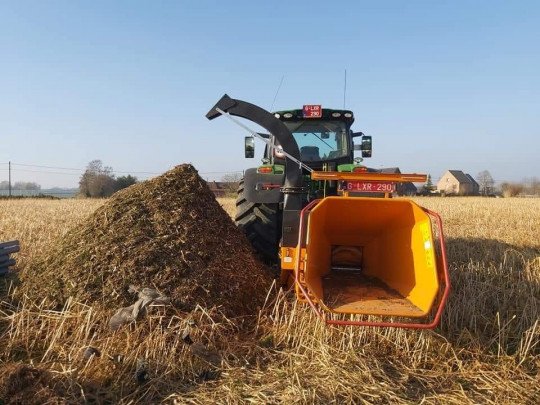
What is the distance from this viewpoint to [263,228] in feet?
14.0

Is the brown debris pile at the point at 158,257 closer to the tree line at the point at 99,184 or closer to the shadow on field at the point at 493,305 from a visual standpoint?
the shadow on field at the point at 493,305

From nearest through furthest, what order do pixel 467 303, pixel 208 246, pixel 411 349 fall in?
pixel 411 349
pixel 467 303
pixel 208 246

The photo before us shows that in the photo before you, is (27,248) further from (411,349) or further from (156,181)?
(411,349)

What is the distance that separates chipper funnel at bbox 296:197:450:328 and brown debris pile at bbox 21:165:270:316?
59 centimetres

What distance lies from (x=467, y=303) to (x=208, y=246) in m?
1.93

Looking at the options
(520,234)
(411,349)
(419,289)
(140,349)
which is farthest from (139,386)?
(520,234)

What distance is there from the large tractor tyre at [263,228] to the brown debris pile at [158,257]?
0.71 ft

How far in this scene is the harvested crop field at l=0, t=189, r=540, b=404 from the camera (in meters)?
2.32

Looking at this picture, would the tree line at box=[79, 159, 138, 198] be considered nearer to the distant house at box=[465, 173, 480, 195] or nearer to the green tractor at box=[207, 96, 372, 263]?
the green tractor at box=[207, 96, 372, 263]

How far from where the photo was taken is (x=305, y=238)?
3.12m

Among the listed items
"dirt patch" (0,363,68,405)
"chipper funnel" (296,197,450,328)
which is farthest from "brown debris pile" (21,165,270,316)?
"dirt patch" (0,363,68,405)

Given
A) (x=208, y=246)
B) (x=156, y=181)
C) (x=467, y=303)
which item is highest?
(x=156, y=181)

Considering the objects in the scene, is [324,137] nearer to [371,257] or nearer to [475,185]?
[371,257]

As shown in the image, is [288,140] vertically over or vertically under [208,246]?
over
